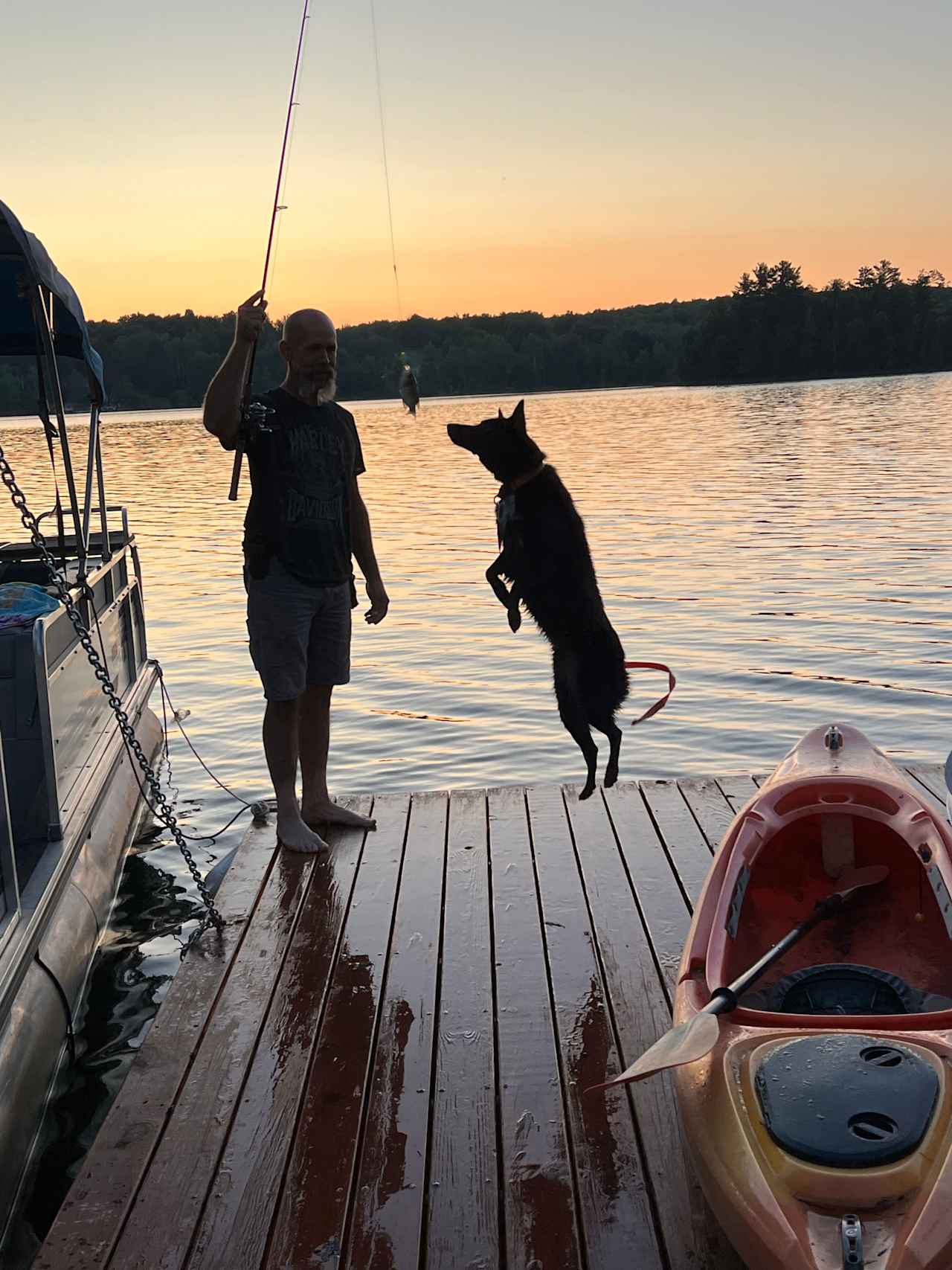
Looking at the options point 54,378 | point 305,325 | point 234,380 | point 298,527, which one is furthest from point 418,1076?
point 54,378

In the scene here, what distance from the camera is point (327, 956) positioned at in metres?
4.35

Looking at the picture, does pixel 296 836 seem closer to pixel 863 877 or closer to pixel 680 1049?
pixel 863 877

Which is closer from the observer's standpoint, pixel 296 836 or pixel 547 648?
pixel 296 836

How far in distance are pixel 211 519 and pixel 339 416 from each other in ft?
69.1

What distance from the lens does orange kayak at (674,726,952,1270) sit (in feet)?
7.59

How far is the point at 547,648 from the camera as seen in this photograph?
39.2 feet

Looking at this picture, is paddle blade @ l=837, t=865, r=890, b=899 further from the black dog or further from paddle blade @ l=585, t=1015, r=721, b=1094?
the black dog

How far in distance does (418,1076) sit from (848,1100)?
4.77 feet

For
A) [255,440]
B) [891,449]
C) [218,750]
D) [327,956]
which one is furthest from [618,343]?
[891,449]

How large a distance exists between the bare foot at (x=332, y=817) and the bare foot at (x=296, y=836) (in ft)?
0.95

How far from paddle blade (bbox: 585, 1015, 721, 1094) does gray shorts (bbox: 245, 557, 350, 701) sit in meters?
2.53

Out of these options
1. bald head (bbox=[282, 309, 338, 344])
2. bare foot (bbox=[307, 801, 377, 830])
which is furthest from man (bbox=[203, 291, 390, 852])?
bare foot (bbox=[307, 801, 377, 830])

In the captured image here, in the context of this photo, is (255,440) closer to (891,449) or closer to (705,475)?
(705,475)

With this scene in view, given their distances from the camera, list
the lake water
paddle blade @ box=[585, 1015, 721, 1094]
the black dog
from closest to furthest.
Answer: paddle blade @ box=[585, 1015, 721, 1094] → the black dog → the lake water
